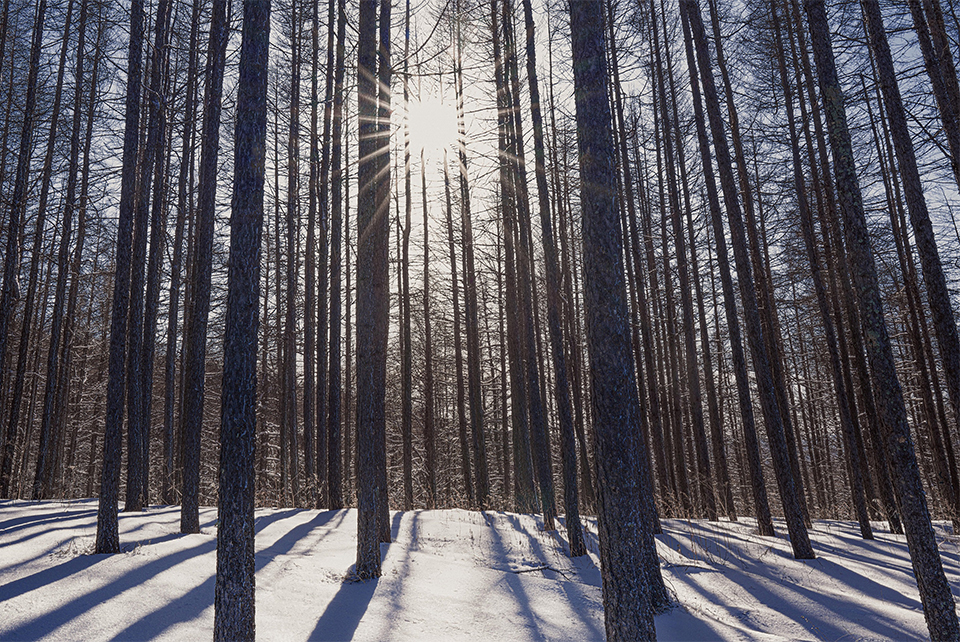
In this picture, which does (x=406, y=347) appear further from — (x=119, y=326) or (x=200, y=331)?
(x=119, y=326)

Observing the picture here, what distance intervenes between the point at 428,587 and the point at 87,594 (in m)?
2.92

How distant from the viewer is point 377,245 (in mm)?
6555

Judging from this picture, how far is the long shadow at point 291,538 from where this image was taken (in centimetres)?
615

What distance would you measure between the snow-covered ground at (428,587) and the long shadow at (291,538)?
0.05m

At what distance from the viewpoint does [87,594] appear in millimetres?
4227

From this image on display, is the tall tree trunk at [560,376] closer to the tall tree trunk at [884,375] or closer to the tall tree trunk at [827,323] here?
the tall tree trunk at [884,375]

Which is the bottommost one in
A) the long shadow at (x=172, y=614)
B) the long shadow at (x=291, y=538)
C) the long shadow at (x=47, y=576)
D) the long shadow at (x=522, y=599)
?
the long shadow at (x=522, y=599)

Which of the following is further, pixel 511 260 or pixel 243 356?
pixel 511 260

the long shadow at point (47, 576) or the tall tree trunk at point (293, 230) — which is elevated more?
the tall tree trunk at point (293, 230)

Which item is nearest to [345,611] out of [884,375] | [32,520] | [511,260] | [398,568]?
[398,568]

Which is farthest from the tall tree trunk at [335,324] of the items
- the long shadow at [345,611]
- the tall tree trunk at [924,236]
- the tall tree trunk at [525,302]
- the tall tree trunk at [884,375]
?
the tall tree trunk at [924,236]

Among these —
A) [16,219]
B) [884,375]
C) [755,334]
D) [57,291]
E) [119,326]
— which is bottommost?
[884,375]

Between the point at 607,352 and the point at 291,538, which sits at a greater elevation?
the point at 607,352

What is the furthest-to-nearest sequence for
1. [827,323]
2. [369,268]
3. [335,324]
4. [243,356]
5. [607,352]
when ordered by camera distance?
[335,324] → [827,323] → [369,268] → [243,356] → [607,352]
